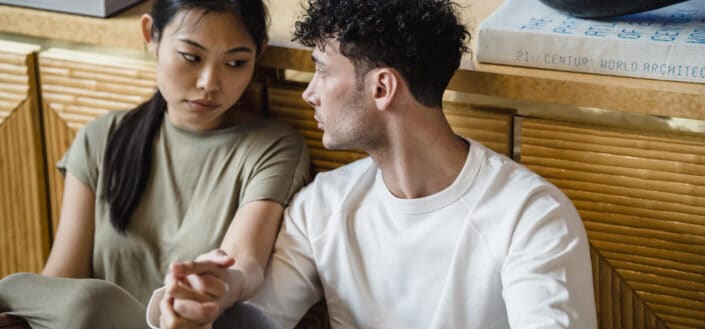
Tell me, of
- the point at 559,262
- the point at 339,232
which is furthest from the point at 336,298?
the point at 559,262

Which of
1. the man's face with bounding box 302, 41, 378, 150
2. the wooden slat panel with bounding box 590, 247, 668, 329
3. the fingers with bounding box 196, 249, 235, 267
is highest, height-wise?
Result: the man's face with bounding box 302, 41, 378, 150

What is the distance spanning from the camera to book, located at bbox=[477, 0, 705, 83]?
1650 millimetres

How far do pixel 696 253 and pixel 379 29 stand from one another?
2.03 ft

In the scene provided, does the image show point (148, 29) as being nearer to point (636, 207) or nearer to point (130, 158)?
point (130, 158)

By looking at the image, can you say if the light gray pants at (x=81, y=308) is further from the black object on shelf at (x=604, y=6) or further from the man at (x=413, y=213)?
the black object on shelf at (x=604, y=6)

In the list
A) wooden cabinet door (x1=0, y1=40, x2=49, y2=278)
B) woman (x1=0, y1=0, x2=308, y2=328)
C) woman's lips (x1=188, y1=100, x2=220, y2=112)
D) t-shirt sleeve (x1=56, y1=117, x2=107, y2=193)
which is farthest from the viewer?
wooden cabinet door (x1=0, y1=40, x2=49, y2=278)

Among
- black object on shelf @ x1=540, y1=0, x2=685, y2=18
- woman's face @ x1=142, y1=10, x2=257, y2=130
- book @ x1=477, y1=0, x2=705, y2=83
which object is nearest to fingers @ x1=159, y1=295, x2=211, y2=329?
woman's face @ x1=142, y1=10, x2=257, y2=130

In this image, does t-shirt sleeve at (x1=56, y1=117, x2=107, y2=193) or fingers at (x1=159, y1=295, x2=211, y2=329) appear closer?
fingers at (x1=159, y1=295, x2=211, y2=329)

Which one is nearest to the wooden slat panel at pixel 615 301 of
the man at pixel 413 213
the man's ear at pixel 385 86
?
the man at pixel 413 213

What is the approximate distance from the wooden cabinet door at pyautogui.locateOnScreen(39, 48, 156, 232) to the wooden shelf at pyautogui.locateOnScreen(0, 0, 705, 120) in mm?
58

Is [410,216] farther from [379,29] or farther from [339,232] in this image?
[379,29]

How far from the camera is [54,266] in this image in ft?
6.45

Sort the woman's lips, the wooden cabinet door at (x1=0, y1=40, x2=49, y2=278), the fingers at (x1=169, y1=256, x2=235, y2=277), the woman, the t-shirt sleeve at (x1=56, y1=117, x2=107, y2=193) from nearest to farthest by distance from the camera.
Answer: the fingers at (x1=169, y1=256, x2=235, y2=277) → the woman → the woman's lips → the t-shirt sleeve at (x1=56, y1=117, x2=107, y2=193) → the wooden cabinet door at (x1=0, y1=40, x2=49, y2=278)

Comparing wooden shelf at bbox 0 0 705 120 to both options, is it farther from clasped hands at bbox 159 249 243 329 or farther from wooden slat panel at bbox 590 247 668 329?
clasped hands at bbox 159 249 243 329
